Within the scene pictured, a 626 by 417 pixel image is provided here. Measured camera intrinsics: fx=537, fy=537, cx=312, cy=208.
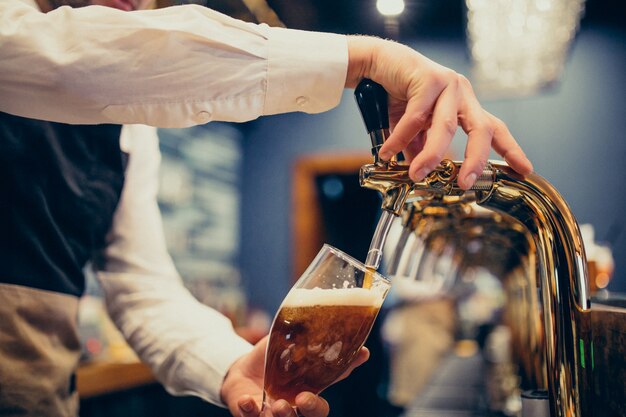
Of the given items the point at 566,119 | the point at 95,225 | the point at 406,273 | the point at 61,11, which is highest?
the point at 566,119

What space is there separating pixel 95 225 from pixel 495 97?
3.22m

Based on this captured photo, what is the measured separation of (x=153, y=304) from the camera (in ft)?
3.95

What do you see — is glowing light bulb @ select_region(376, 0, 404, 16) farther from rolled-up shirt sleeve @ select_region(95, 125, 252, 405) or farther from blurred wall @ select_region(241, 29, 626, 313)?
rolled-up shirt sleeve @ select_region(95, 125, 252, 405)

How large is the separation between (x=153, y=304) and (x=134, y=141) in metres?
0.42

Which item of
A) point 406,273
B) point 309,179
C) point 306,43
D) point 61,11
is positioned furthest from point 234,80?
point 309,179

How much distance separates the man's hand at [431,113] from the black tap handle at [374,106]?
14mm

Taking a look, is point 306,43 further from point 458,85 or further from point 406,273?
point 406,273

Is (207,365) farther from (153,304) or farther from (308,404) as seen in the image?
(308,404)

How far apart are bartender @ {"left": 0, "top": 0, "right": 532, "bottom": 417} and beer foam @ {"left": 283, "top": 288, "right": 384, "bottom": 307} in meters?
0.12

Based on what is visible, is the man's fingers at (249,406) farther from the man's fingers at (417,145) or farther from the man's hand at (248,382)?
the man's fingers at (417,145)

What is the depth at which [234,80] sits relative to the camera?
0.65 metres

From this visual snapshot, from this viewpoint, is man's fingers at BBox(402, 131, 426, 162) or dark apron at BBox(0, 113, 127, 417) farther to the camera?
dark apron at BBox(0, 113, 127, 417)

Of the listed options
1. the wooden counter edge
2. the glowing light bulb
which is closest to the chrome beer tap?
the wooden counter edge

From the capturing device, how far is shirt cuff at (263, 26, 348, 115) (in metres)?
0.66
